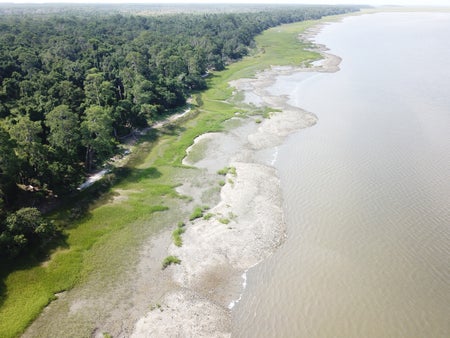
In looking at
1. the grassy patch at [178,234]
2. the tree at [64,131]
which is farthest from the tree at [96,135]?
the grassy patch at [178,234]

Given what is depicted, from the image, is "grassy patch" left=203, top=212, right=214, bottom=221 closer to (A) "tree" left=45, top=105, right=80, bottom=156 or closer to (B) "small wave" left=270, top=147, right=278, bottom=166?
(B) "small wave" left=270, top=147, right=278, bottom=166

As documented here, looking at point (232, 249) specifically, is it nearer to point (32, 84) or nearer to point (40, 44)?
point (32, 84)

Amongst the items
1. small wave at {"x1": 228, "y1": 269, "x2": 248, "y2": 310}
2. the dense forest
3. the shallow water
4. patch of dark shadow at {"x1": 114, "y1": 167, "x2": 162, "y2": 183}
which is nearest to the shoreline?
small wave at {"x1": 228, "y1": 269, "x2": 248, "y2": 310}

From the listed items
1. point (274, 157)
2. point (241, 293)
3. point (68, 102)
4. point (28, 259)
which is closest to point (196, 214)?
point (241, 293)

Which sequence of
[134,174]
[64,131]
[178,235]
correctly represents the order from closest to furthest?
[178,235] → [64,131] → [134,174]

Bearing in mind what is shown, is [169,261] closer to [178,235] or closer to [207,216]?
[178,235]
